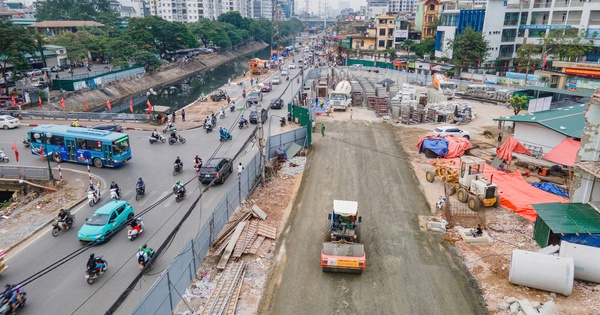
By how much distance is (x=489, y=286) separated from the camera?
17391 mm

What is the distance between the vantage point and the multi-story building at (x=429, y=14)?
369ft

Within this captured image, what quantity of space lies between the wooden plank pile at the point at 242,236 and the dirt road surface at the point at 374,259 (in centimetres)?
112

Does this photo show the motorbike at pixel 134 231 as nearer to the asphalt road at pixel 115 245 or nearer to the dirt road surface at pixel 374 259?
the asphalt road at pixel 115 245

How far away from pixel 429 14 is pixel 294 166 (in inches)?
3872

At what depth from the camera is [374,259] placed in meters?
19.5

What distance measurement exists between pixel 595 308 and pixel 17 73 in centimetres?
6684

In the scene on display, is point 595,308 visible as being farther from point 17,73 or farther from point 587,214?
point 17,73

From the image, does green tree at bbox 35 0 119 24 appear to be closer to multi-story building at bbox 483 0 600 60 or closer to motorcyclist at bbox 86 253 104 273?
multi-story building at bbox 483 0 600 60

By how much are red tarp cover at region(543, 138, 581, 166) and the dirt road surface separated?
33.7 feet

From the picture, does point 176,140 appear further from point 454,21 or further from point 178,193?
point 454,21

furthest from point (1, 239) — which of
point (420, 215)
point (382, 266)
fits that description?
point (420, 215)

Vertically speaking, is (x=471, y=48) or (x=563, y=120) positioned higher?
(x=471, y=48)

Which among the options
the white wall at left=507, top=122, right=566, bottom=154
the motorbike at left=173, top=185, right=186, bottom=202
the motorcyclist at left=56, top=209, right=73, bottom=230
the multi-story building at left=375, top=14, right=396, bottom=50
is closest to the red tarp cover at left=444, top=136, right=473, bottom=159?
the white wall at left=507, top=122, right=566, bottom=154

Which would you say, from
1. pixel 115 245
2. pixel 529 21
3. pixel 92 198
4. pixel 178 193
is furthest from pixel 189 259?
pixel 529 21
